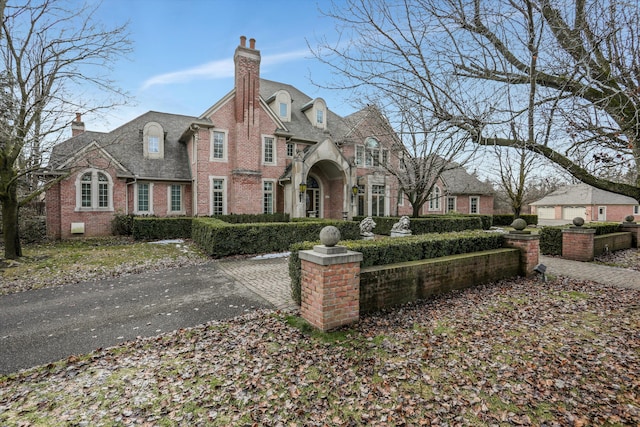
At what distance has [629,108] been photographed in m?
4.58

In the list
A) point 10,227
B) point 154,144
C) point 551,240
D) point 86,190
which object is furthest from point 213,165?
point 551,240

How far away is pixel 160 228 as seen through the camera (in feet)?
51.1

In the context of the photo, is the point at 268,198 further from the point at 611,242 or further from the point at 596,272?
the point at 611,242

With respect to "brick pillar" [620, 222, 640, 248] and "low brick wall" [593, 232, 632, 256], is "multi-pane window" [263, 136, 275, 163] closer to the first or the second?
"low brick wall" [593, 232, 632, 256]

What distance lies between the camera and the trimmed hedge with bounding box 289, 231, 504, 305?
5.86 m

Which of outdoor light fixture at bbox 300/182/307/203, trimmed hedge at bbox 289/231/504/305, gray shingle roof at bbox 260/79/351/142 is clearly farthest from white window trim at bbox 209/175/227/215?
trimmed hedge at bbox 289/231/504/305

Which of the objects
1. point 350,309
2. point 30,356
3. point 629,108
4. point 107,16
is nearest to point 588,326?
point 629,108

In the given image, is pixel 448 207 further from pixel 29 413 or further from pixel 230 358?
pixel 29 413

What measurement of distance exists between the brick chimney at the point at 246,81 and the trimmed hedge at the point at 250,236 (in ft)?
29.1

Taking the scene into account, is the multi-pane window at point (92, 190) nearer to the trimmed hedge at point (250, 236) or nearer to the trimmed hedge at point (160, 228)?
the trimmed hedge at point (160, 228)

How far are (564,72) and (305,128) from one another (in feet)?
63.6

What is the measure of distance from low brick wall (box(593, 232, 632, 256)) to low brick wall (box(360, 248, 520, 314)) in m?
6.28

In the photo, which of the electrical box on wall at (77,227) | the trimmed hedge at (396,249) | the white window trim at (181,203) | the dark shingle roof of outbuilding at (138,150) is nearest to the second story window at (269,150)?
the dark shingle roof of outbuilding at (138,150)

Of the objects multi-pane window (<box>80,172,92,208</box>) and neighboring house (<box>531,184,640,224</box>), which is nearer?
multi-pane window (<box>80,172,92,208</box>)
